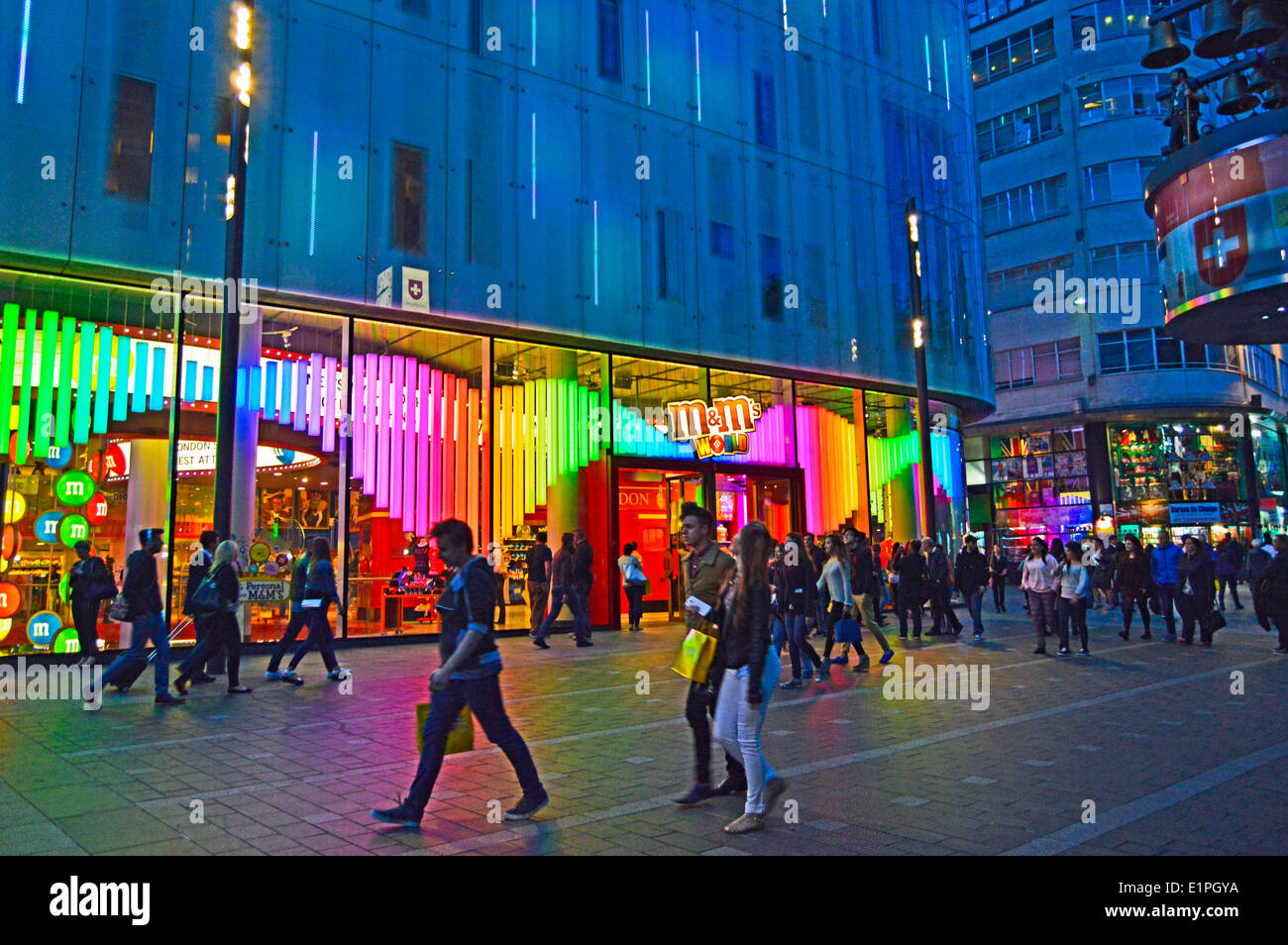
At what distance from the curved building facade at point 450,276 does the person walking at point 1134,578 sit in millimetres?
7622

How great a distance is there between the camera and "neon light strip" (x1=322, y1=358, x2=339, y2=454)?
49.1 feet

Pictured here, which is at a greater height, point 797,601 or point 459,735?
point 797,601

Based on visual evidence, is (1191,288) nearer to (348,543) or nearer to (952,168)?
(952,168)

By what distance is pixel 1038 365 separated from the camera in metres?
46.2

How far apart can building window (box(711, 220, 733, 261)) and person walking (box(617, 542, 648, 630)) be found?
673cm

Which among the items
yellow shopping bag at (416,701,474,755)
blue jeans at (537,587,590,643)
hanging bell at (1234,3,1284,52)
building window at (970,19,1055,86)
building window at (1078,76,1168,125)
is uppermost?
building window at (970,19,1055,86)

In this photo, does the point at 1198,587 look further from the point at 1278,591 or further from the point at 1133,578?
the point at 1278,591

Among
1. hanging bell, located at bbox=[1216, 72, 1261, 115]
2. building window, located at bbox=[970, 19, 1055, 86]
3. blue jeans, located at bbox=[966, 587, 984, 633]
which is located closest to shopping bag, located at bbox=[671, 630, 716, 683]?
blue jeans, located at bbox=[966, 587, 984, 633]

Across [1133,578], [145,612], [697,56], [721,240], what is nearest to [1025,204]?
[697,56]

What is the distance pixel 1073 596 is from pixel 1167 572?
10.2 feet

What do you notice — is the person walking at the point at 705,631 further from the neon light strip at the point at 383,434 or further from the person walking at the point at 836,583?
the neon light strip at the point at 383,434

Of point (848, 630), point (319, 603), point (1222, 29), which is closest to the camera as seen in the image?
point (1222, 29)

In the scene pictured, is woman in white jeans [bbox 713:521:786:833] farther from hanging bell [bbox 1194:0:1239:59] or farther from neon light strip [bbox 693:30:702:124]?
neon light strip [bbox 693:30:702:124]

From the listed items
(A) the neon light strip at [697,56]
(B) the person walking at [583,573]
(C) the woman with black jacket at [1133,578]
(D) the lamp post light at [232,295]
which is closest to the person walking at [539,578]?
(B) the person walking at [583,573]
